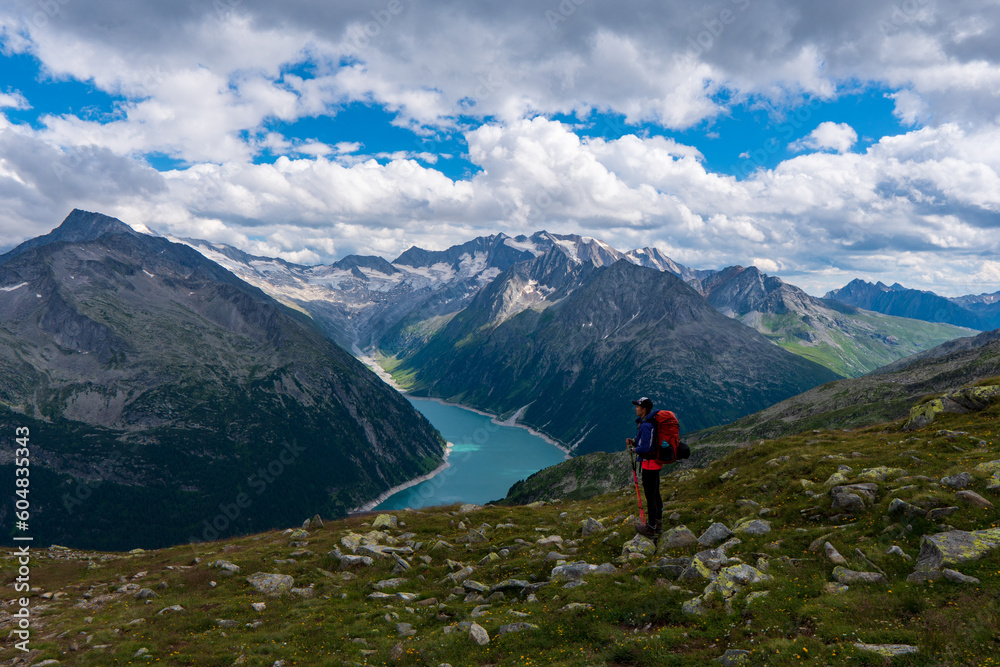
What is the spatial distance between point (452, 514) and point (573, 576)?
2286 cm

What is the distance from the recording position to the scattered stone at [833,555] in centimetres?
1650

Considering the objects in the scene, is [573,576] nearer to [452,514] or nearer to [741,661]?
[741,661]

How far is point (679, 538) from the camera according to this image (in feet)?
72.0

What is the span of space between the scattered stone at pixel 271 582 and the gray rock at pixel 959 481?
3271cm

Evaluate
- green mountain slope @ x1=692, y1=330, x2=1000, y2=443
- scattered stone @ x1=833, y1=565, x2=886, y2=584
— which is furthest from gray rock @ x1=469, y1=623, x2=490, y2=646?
green mountain slope @ x1=692, y1=330, x2=1000, y2=443

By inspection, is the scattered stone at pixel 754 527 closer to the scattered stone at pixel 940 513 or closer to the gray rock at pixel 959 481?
the scattered stone at pixel 940 513

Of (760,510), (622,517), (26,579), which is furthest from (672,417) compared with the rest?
(26,579)

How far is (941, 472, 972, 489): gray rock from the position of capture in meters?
19.2

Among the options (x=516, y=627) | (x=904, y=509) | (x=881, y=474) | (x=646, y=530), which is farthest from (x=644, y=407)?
(x=881, y=474)

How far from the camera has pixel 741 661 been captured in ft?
40.5

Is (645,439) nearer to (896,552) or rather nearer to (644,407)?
(644,407)

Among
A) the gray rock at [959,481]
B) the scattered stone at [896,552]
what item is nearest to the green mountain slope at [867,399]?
the gray rock at [959,481]

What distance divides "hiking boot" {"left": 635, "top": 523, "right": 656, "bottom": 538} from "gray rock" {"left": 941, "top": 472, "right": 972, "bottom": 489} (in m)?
12.4

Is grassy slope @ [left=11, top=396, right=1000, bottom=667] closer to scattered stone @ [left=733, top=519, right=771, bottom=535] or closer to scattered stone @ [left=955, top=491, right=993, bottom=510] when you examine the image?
scattered stone @ [left=955, top=491, right=993, bottom=510]
